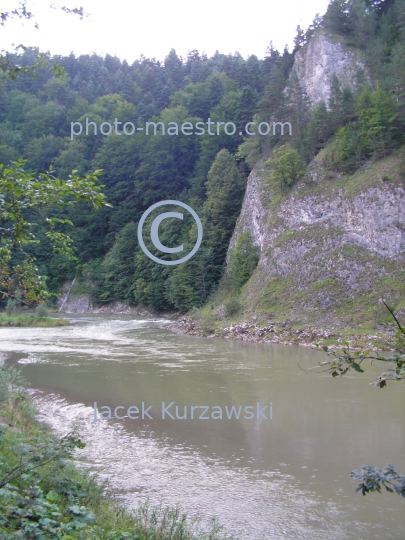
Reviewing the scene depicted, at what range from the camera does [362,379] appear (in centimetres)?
1555

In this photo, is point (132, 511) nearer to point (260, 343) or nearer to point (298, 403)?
point (298, 403)

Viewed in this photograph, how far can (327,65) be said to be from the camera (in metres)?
37.0

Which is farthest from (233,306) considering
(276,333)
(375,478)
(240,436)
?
(375,478)

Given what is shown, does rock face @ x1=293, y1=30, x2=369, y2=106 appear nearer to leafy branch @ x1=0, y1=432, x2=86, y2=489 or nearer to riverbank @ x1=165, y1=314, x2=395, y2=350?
riverbank @ x1=165, y1=314, x2=395, y2=350

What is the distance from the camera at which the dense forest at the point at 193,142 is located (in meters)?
31.8

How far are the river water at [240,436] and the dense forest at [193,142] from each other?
1364 centimetres

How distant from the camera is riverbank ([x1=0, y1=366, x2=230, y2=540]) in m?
3.91

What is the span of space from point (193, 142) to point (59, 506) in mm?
53608

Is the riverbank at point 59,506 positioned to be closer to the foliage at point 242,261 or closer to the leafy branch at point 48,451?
the leafy branch at point 48,451

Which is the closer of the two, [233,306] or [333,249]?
[333,249]

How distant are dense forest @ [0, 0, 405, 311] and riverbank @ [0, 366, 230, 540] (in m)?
18.7

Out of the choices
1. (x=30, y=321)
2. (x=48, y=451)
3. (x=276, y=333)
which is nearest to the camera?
(x=48, y=451)

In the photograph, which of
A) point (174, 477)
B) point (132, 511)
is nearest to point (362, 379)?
point (174, 477)

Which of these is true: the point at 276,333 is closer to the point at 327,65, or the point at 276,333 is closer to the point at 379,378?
the point at 379,378
